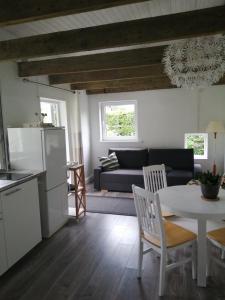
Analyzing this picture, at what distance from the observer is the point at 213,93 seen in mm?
5270

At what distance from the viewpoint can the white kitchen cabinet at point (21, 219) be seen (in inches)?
96.0

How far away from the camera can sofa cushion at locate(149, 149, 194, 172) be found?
17.1ft

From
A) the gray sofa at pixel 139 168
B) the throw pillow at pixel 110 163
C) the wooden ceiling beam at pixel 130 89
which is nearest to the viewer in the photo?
the gray sofa at pixel 139 168

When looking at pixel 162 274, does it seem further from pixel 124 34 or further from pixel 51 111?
pixel 51 111

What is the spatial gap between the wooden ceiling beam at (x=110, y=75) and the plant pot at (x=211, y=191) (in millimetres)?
2418

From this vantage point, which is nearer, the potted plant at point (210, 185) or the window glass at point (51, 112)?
the potted plant at point (210, 185)

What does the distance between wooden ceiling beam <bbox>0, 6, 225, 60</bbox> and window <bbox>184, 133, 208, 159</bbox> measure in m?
3.63

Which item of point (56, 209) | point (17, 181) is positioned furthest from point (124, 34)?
point (56, 209)

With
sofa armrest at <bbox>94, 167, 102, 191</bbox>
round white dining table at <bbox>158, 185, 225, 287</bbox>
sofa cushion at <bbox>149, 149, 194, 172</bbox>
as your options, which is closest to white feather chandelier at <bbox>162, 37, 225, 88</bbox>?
round white dining table at <bbox>158, 185, 225, 287</bbox>

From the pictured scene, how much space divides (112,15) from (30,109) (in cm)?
187

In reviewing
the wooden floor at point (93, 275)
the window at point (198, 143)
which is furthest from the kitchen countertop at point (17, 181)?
the window at point (198, 143)

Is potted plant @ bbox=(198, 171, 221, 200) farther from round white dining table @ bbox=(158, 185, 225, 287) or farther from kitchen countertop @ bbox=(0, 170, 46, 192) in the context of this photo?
kitchen countertop @ bbox=(0, 170, 46, 192)

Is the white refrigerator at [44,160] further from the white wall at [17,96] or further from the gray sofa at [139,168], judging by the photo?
the gray sofa at [139,168]

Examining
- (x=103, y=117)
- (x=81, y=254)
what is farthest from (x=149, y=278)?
(x=103, y=117)
